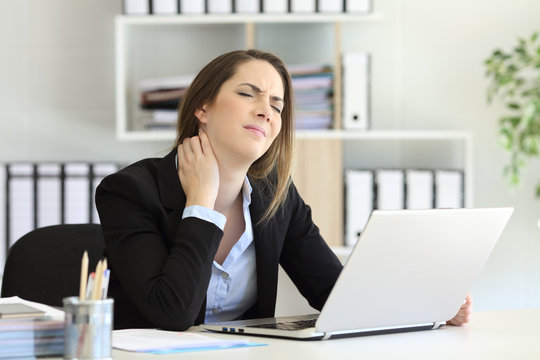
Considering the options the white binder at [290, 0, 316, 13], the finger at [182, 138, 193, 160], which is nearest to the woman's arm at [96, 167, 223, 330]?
the finger at [182, 138, 193, 160]

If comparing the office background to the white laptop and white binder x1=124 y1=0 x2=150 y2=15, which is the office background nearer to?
white binder x1=124 y1=0 x2=150 y2=15

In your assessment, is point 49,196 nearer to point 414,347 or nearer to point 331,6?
point 331,6

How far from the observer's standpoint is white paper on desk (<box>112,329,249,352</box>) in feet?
3.81

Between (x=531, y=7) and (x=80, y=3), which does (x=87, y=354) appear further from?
(x=531, y=7)

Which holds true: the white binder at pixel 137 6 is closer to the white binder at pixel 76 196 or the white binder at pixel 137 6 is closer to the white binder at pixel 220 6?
the white binder at pixel 220 6

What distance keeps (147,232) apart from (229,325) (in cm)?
25

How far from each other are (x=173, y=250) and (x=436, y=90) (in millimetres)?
2123

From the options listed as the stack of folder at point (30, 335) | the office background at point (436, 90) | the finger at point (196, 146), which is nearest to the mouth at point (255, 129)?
the finger at point (196, 146)

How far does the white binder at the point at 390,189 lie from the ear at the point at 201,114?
4.64 ft

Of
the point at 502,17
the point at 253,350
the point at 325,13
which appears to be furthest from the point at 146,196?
the point at 502,17

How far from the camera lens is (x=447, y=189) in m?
3.05

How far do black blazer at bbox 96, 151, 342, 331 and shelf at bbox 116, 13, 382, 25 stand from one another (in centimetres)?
134

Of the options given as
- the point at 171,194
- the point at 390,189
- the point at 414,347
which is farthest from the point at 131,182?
the point at 390,189

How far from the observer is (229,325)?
1.37 metres
